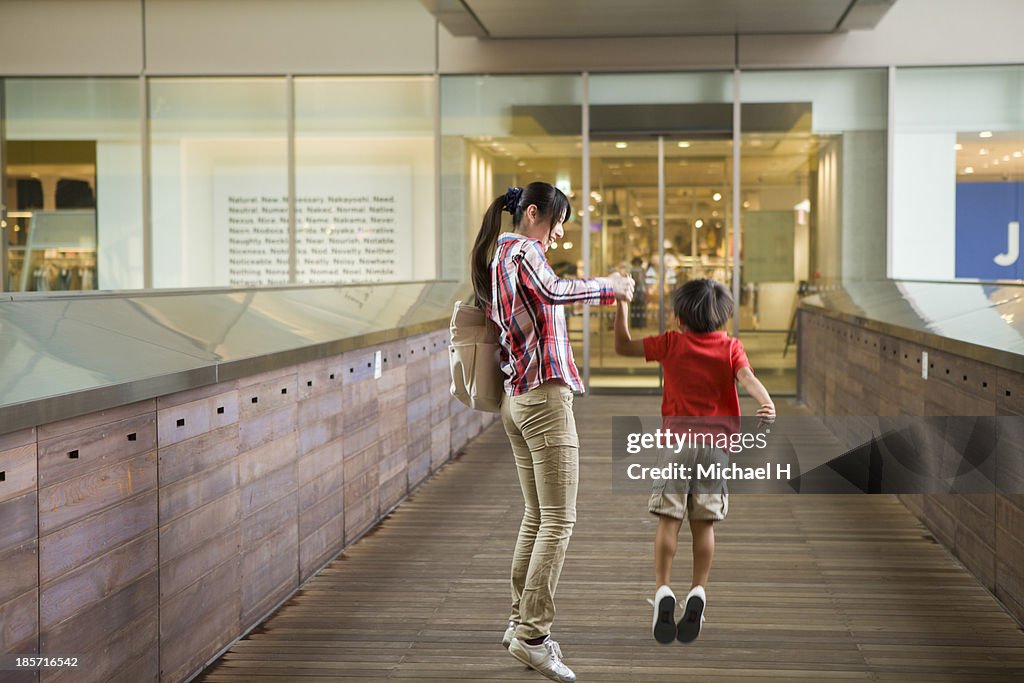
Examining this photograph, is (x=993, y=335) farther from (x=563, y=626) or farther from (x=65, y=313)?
(x=65, y=313)

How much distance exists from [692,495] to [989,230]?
967 centimetres

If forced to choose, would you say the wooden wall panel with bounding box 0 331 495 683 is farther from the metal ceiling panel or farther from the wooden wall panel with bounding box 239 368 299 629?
the metal ceiling panel

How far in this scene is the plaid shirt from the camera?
3.57 m

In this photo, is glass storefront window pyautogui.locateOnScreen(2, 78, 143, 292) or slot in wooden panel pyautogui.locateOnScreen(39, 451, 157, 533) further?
glass storefront window pyautogui.locateOnScreen(2, 78, 143, 292)

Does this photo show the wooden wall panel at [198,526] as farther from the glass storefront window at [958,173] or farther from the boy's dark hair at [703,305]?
the glass storefront window at [958,173]

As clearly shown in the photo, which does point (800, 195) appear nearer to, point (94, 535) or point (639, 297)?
point (639, 297)

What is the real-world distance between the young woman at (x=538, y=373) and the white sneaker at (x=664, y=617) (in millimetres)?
385

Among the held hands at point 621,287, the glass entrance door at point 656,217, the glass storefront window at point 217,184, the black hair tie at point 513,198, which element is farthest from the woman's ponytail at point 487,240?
the glass storefront window at point 217,184

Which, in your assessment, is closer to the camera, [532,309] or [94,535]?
[94,535]

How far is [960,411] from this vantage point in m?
5.37

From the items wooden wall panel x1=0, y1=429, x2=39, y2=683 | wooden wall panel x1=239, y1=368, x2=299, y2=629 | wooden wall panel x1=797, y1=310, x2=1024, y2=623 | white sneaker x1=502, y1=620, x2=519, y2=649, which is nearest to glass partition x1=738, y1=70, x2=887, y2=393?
wooden wall panel x1=797, y1=310, x2=1024, y2=623

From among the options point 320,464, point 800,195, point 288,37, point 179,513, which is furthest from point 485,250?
point 288,37

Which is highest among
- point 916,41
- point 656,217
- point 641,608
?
point 916,41

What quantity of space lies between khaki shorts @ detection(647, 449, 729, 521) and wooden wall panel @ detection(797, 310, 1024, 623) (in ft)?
4.14
